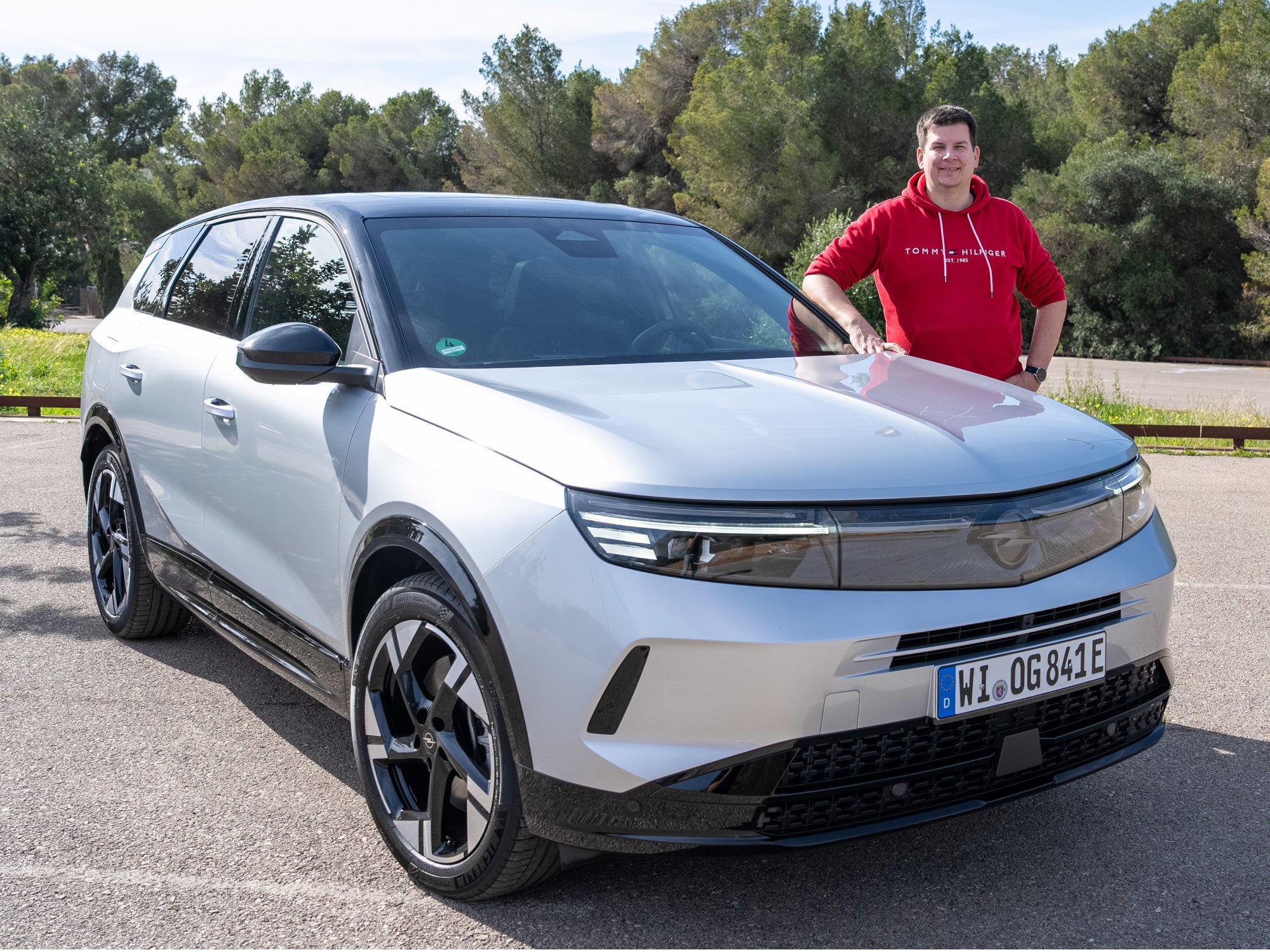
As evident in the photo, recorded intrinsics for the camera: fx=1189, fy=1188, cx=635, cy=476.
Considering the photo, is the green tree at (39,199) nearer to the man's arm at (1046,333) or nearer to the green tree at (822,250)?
the green tree at (822,250)

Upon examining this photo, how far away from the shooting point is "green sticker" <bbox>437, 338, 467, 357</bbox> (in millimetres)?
3131

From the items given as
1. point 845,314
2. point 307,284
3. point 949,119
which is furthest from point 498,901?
point 949,119

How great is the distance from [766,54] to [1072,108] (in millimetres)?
13906

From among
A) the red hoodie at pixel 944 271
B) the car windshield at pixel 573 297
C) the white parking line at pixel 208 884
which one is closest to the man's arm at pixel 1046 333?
the red hoodie at pixel 944 271

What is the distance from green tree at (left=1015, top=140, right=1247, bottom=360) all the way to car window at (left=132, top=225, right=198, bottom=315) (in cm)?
3901

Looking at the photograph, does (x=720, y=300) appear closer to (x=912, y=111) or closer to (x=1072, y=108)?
(x=912, y=111)

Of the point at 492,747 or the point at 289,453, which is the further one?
the point at 289,453

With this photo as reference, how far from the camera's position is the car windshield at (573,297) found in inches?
128

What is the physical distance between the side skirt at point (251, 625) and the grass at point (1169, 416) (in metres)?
8.89

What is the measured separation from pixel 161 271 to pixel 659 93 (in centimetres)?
5128

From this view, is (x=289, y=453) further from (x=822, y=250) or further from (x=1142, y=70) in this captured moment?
(x=1142, y=70)

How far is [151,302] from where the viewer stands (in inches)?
188

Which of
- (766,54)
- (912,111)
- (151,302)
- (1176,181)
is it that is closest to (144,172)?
(766,54)

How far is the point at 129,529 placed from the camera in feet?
15.0
